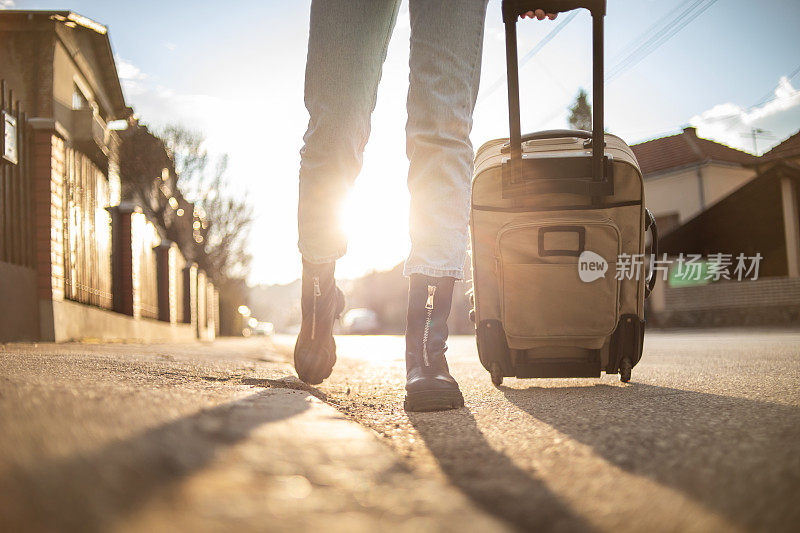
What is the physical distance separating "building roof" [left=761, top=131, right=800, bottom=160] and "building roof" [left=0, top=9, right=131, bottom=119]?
15.7 m

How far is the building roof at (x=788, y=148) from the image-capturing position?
16.7 meters

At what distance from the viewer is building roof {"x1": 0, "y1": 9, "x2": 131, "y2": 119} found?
969 centimetres

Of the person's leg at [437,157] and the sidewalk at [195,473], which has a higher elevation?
the person's leg at [437,157]

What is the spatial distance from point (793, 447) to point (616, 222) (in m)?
1.22

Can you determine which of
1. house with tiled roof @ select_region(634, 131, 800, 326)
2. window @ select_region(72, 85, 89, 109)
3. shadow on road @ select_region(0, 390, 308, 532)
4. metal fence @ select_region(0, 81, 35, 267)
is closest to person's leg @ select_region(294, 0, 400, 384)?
shadow on road @ select_region(0, 390, 308, 532)

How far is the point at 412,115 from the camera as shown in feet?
6.26

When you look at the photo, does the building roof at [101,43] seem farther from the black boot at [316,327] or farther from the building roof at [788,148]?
the building roof at [788,148]

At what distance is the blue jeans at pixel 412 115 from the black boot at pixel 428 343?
5cm

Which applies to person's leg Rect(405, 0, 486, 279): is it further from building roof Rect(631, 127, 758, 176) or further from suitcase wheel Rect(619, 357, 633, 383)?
building roof Rect(631, 127, 758, 176)

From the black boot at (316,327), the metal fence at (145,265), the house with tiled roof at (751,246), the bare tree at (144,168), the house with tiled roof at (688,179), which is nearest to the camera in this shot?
the black boot at (316,327)

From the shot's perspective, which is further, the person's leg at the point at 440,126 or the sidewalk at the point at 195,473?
the person's leg at the point at 440,126

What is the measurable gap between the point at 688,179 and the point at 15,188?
21.4m

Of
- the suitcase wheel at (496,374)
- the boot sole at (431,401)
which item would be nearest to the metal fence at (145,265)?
the suitcase wheel at (496,374)

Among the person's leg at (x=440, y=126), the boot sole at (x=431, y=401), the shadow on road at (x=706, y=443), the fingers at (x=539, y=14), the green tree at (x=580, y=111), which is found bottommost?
the boot sole at (x=431, y=401)
